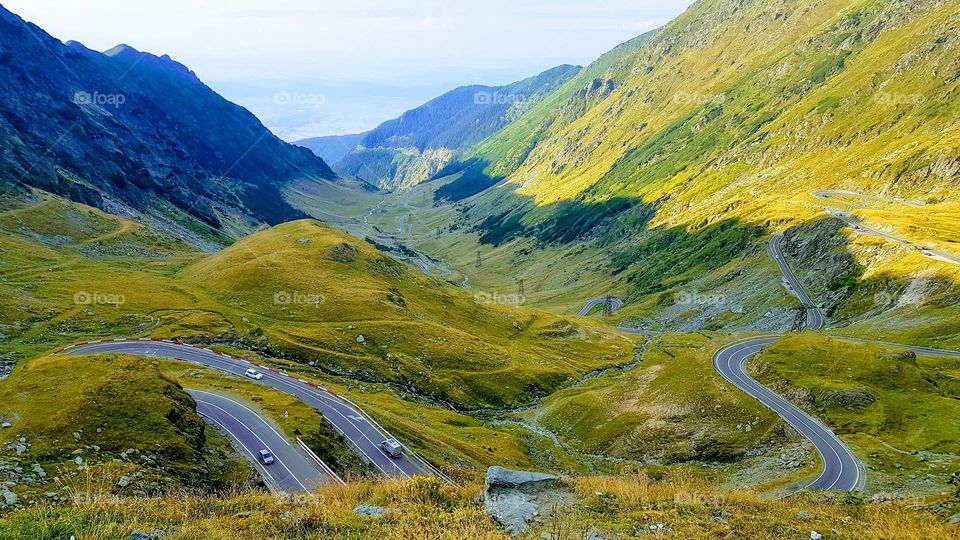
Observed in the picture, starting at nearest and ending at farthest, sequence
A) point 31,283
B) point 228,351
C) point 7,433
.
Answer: point 7,433 → point 228,351 → point 31,283

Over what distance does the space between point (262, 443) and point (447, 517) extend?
37749 mm

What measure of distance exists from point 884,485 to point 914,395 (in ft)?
89.0

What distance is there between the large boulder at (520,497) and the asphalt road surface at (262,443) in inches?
894

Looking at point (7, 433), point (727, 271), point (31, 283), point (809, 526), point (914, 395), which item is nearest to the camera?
point (809, 526)

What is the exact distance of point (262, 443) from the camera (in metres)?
51.1

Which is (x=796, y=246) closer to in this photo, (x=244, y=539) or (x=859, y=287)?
(x=859, y=287)

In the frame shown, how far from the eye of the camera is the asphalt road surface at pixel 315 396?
55.3 meters

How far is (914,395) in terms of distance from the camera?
7025cm

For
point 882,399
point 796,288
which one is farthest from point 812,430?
point 796,288

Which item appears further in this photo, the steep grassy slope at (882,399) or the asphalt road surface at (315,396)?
the asphalt road surface at (315,396)

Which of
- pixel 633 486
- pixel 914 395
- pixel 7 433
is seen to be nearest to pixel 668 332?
pixel 914 395

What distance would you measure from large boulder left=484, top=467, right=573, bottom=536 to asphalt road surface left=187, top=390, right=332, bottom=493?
2271 cm

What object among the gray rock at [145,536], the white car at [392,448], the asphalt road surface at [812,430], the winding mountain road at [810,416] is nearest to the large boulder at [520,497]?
the gray rock at [145,536]

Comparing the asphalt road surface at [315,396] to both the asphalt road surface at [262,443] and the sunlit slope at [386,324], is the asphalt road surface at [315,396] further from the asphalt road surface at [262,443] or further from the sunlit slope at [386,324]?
the sunlit slope at [386,324]
